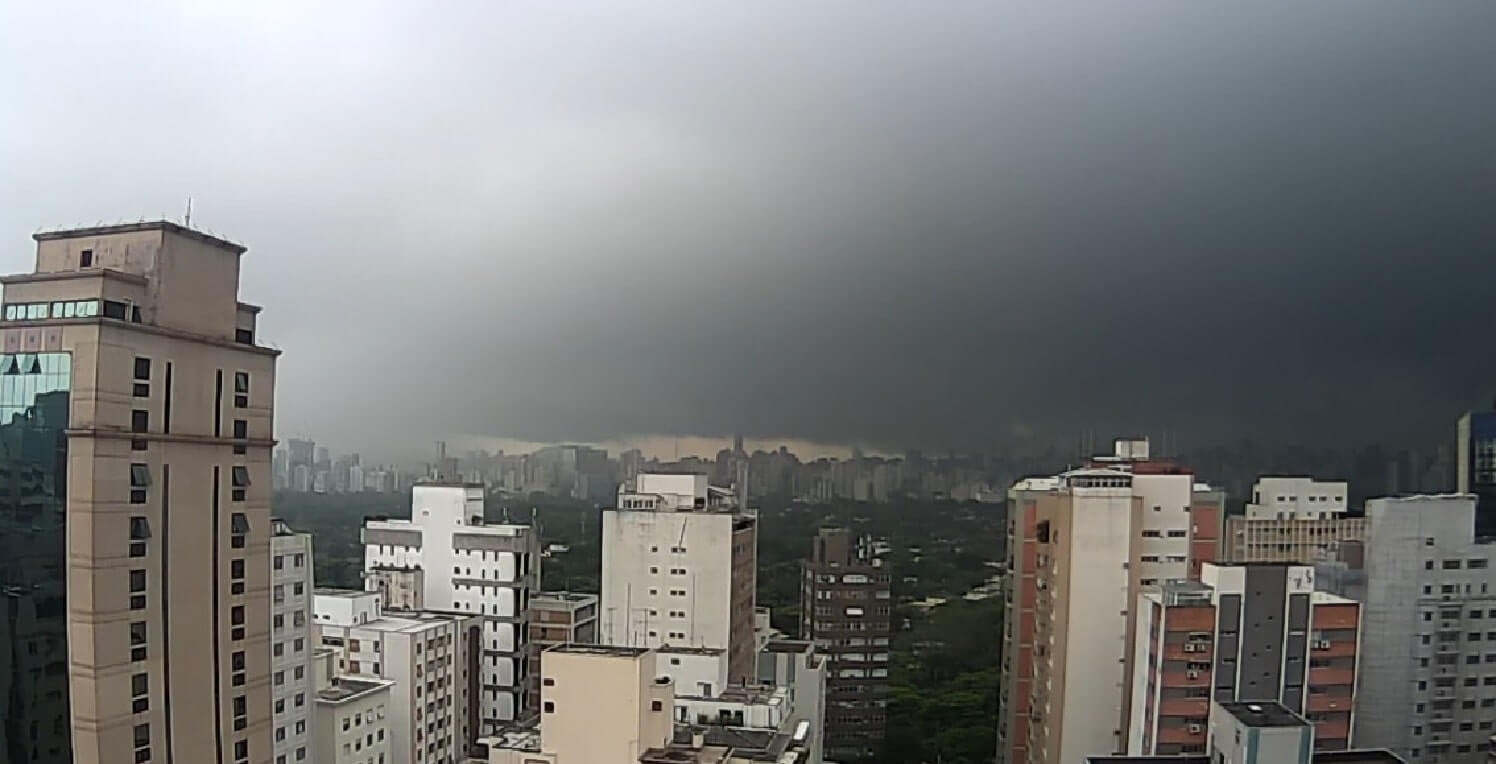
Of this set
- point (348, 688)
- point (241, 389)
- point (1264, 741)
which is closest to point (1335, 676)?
point (1264, 741)

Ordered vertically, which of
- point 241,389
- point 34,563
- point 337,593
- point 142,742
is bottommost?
point 337,593

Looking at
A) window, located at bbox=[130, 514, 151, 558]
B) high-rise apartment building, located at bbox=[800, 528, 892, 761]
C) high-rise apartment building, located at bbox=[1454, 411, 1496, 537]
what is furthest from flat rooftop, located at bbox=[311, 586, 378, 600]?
high-rise apartment building, located at bbox=[1454, 411, 1496, 537]

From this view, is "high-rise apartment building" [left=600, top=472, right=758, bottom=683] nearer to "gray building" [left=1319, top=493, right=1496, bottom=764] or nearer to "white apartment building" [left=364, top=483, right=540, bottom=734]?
"white apartment building" [left=364, top=483, right=540, bottom=734]

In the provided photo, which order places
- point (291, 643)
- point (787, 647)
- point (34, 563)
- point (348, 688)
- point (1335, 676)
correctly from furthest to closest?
point (787, 647) < point (348, 688) < point (1335, 676) < point (291, 643) < point (34, 563)

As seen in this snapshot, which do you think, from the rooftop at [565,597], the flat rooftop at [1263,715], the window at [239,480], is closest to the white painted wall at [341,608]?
the rooftop at [565,597]

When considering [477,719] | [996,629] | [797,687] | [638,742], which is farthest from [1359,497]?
[477,719]

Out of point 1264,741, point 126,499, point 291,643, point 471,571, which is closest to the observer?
point 126,499

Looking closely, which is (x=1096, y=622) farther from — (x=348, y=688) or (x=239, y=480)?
(x=239, y=480)
